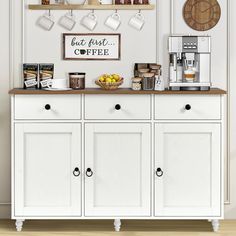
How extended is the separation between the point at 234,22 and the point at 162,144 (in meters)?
1.11

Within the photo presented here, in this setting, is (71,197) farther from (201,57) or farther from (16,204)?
(201,57)

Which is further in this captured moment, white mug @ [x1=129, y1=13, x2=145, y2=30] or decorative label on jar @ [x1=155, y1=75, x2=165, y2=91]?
white mug @ [x1=129, y1=13, x2=145, y2=30]

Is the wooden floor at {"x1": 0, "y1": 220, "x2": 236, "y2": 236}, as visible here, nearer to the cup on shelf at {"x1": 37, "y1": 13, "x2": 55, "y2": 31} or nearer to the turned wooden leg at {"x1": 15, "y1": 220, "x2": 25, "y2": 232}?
the turned wooden leg at {"x1": 15, "y1": 220, "x2": 25, "y2": 232}

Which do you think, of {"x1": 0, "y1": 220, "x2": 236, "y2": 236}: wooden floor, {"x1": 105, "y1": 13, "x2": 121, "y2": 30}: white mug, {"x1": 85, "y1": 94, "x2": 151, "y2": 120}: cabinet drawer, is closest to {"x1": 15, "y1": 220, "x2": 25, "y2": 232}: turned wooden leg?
{"x1": 0, "y1": 220, "x2": 236, "y2": 236}: wooden floor

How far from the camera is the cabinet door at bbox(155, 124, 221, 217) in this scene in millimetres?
4742

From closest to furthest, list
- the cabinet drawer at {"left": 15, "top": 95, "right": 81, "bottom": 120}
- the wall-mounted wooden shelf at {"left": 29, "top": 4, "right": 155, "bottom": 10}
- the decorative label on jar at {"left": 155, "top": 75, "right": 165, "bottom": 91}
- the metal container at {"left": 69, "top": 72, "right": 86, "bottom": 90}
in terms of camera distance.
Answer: the cabinet drawer at {"left": 15, "top": 95, "right": 81, "bottom": 120} < the decorative label on jar at {"left": 155, "top": 75, "right": 165, "bottom": 91} < the metal container at {"left": 69, "top": 72, "right": 86, "bottom": 90} < the wall-mounted wooden shelf at {"left": 29, "top": 4, "right": 155, "bottom": 10}

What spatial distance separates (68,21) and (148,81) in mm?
769

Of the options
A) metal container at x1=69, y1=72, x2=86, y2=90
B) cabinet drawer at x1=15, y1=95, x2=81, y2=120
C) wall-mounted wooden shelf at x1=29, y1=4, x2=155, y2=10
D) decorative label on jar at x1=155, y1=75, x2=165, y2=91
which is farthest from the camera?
wall-mounted wooden shelf at x1=29, y1=4, x2=155, y2=10

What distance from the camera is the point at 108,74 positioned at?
518cm

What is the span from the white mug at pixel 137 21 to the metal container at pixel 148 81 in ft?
1.51

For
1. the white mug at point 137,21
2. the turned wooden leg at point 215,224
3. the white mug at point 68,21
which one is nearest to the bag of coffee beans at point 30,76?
the white mug at point 68,21

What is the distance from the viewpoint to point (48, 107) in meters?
4.72

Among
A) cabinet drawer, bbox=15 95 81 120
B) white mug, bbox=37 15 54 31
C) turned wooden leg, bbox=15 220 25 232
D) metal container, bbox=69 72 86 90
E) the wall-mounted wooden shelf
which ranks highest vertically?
the wall-mounted wooden shelf

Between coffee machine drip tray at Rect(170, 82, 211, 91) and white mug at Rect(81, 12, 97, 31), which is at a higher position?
white mug at Rect(81, 12, 97, 31)
